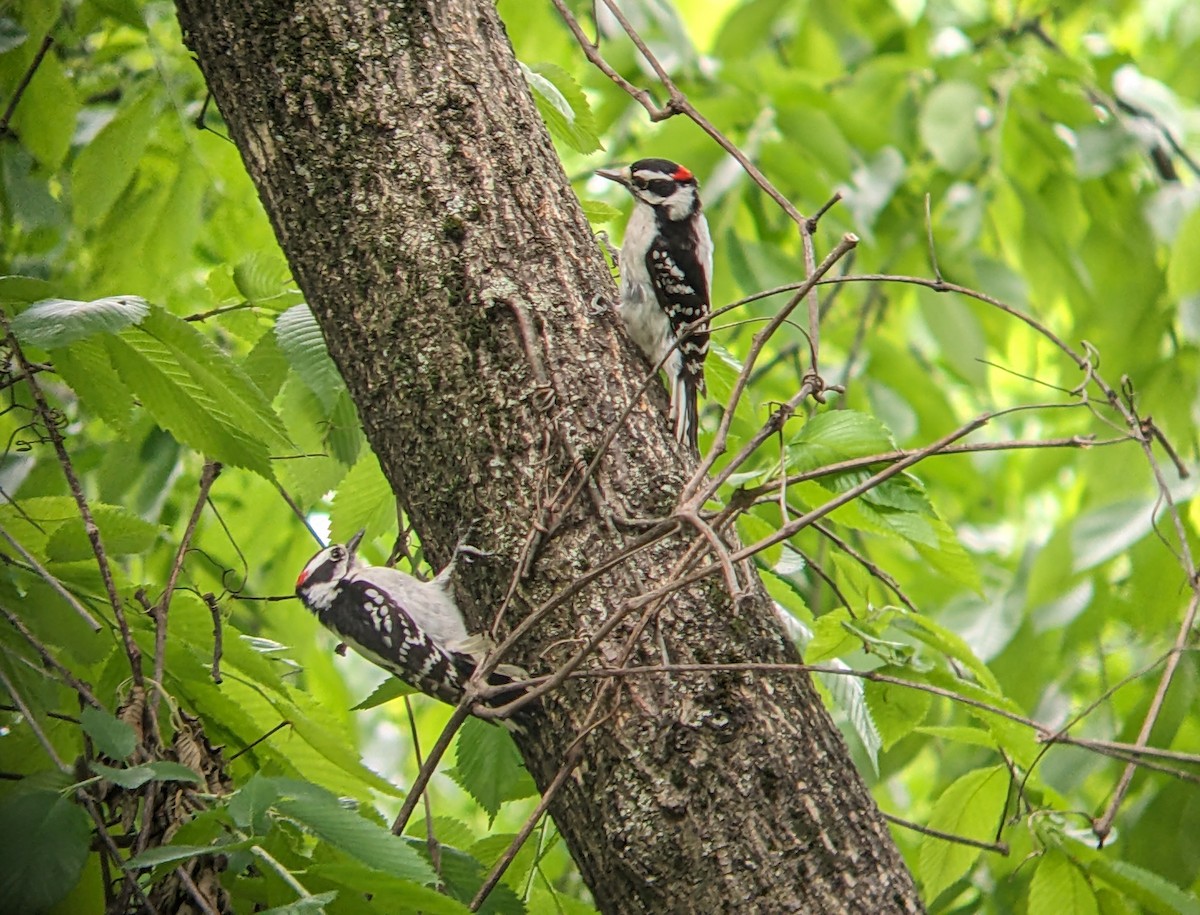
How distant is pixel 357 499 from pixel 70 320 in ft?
3.11

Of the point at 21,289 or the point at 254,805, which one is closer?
the point at 254,805

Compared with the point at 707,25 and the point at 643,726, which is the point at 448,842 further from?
the point at 707,25

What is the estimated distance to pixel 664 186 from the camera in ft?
12.7

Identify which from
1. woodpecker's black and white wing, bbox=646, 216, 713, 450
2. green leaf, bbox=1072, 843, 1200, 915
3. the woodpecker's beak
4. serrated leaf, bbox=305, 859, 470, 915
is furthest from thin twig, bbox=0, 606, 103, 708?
the woodpecker's beak

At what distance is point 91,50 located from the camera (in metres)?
3.74

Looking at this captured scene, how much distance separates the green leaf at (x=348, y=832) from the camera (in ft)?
5.05

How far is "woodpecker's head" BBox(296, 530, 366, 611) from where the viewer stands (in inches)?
134

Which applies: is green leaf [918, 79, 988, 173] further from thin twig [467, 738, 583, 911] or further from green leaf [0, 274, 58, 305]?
green leaf [0, 274, 58, 305]

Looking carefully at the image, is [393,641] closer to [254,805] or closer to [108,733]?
[108,733]

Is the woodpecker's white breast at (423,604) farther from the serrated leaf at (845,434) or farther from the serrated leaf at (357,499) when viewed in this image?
the serrated leaf at (845,434)

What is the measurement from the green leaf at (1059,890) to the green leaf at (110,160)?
8.73 ft

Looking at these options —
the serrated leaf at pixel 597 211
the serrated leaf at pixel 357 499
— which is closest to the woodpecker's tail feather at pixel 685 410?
the serrated leaf at pixel 597 211

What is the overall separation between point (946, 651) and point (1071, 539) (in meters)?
1.34

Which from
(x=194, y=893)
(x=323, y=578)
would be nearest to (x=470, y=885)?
(x=194, y=893)
